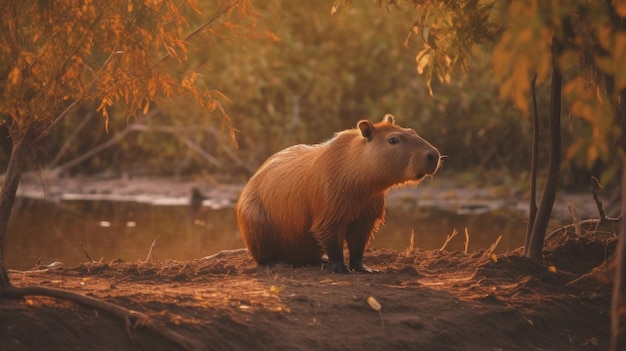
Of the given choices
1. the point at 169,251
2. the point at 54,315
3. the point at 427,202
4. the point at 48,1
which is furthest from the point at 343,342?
the point at 427,202

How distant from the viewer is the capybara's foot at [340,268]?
7.16 metres

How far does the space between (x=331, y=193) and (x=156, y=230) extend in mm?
5879

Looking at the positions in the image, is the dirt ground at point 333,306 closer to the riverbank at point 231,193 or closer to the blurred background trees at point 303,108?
the riverbank at point 231,193

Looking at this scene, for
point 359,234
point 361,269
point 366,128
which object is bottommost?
point 361,269

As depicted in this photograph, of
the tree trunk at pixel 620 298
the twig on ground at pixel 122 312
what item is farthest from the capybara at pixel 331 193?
the tree trunk at pixel 620 298

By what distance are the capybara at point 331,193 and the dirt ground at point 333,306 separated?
0.68 feet

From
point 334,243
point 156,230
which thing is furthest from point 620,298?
point 156,230

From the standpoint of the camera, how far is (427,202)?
51.3ft

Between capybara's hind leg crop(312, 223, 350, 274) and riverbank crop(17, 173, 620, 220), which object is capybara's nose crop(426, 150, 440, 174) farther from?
riverbank crop(17, 173, 620, 220)

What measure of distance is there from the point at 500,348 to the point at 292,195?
2.18 meters

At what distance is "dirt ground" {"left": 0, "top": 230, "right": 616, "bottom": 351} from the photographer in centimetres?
517

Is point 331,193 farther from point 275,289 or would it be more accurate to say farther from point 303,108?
point 303,108

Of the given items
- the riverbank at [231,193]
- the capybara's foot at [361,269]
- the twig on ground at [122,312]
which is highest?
the twig on ground at [122,312]

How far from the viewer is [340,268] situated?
7180 millimetres
